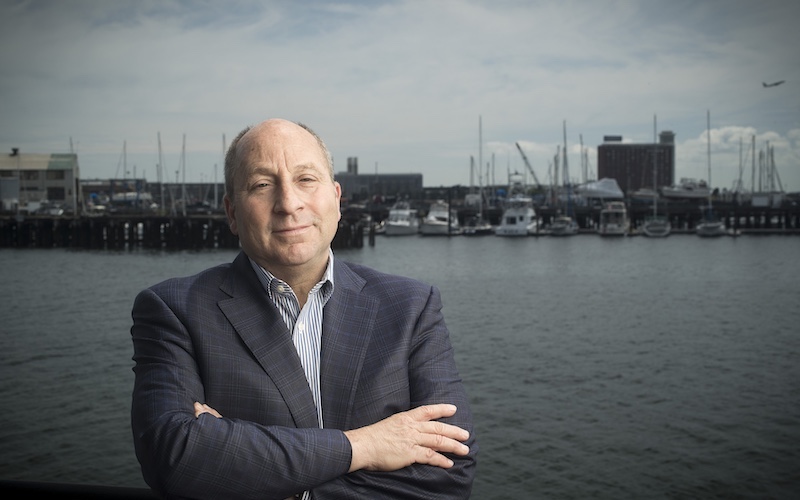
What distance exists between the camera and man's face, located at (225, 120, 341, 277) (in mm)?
2295

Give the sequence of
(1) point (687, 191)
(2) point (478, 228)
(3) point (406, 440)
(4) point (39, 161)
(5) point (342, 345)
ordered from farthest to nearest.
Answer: (1) point (687, 191) < (2) point (478, 228) < (4) point (39, 161) < (5) point (342, 345) < (3) point (406, 440)

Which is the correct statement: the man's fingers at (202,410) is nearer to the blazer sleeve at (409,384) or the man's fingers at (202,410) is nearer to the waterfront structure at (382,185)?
the blazer sleeve at (409,384)

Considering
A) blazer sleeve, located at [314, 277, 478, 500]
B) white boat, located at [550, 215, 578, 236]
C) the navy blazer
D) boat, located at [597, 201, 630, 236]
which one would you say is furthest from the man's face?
white boat, located at [550, 215, 578, 236]

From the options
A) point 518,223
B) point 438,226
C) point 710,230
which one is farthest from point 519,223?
point 710,230

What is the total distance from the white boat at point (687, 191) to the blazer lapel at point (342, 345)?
113 m

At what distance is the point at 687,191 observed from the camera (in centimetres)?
10812

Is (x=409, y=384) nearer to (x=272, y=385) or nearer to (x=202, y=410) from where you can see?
(x=272, y=385)

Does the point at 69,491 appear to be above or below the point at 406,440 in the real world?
below

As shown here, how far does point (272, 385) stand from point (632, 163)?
173m

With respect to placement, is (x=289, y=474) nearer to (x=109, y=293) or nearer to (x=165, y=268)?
(x=109, y=293)

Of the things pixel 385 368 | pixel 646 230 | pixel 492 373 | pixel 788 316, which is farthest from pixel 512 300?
pixel 646 230

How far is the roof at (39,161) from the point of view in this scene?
262 ft

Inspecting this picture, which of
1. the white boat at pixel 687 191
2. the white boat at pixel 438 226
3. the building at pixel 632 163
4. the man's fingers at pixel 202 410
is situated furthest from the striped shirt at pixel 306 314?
the building at pixel 632 163

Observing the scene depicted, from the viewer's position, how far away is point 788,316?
2889cm
